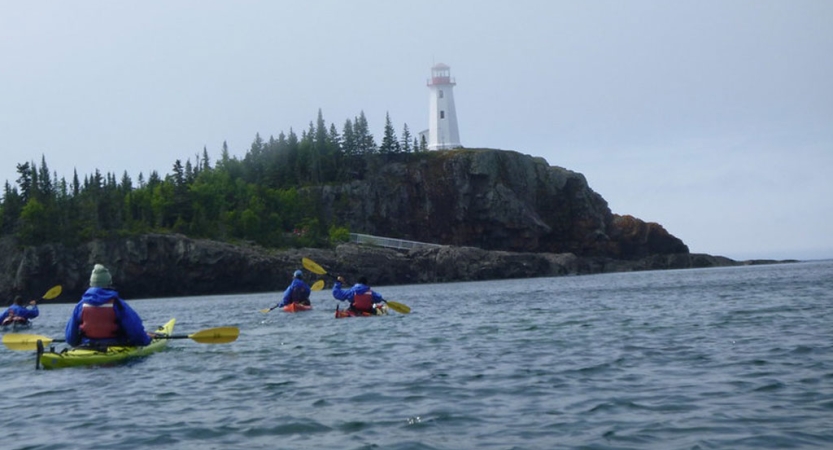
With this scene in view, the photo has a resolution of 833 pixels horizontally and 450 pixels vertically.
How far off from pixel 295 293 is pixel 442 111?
108m

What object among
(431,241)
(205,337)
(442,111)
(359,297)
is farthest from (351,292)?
(442,111)

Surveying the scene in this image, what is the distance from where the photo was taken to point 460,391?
16.2m

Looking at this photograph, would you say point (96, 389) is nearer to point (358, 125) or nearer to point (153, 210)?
point (153, 210)

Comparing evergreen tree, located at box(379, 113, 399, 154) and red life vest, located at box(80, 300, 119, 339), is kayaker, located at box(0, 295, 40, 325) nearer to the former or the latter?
red life vest, located at box(80, 300, 119, 339)

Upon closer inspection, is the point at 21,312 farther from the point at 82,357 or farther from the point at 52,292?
the point at 82,357

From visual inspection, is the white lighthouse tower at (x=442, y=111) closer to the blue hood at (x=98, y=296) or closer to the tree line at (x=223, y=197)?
the tree line at (x=223, y=197)

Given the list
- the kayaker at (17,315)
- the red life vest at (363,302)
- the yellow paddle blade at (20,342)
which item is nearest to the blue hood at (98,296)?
the yellow paddle blade at (20,342)

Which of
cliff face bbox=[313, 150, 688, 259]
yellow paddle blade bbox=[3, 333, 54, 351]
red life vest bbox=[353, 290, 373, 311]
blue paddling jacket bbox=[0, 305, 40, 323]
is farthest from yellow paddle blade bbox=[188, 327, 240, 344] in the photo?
cliff face bbox=[313, 150, 688, 259]

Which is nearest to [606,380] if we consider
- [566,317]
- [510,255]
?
[566,317]

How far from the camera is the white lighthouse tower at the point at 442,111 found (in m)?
147

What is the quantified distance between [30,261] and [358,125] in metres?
64.3

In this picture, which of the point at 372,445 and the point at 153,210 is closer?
the point at 372,445

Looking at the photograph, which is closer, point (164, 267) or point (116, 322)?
point (116, 322)

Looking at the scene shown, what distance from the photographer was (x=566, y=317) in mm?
33688
